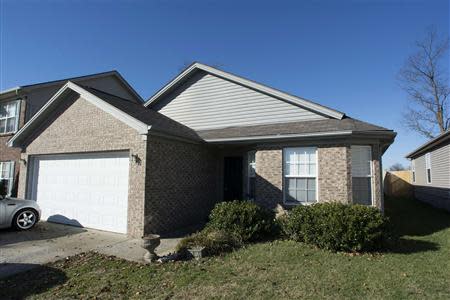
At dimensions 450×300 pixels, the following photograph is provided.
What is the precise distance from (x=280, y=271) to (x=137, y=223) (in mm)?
4744

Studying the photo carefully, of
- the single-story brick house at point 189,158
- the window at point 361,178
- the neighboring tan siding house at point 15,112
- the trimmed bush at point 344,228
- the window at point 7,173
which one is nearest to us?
the trimmed bush at point 344,228

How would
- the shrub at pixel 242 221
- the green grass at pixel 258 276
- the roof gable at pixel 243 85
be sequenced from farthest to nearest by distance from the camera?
the roof gable at pixel 243 85 → the shrub at pixel 242 221 → the green grass at pixel 258 276

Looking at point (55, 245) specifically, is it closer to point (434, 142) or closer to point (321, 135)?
point (321, 135)

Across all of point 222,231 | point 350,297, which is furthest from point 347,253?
point 222,231

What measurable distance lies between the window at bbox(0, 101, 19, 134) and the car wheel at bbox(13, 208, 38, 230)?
780cm

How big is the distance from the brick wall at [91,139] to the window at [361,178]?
676cm

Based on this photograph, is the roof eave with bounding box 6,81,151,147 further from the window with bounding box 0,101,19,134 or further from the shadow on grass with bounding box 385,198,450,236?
the shadow on grass with bounding box 385,198,450,236

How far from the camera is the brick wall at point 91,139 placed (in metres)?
9.04

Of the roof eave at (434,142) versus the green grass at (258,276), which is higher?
the roof eave at (434,142)

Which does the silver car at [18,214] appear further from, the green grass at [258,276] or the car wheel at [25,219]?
the green grass at [258,276]

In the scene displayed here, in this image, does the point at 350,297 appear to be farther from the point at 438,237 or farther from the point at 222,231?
the point at 438,237

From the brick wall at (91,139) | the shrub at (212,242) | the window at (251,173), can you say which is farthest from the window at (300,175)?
the brick wall at (91,139)

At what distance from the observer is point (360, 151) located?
9820 mm

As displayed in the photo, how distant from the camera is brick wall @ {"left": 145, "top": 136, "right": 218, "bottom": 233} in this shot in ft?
30.2
